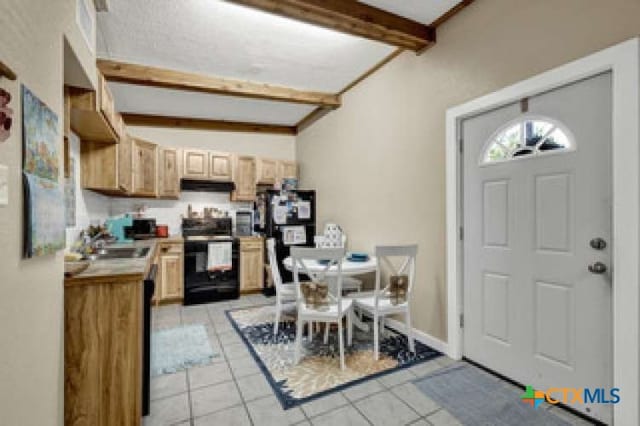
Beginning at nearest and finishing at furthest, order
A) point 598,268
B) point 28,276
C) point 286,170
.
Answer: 1. point 28,276
2. point 598,268
3. point 286,170

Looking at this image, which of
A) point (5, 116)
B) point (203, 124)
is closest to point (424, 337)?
point (5, 116)

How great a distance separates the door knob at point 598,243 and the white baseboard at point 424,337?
4.33 ft

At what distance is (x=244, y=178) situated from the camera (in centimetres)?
484

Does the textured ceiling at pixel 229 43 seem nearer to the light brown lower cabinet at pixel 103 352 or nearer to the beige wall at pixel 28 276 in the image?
the beige wall at pixel 28 276

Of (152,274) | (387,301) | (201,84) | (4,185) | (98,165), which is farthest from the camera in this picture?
(201,84)

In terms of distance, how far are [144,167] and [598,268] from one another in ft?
15.2

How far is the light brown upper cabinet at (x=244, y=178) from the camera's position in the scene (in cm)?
477

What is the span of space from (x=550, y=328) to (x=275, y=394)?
1.82 metres

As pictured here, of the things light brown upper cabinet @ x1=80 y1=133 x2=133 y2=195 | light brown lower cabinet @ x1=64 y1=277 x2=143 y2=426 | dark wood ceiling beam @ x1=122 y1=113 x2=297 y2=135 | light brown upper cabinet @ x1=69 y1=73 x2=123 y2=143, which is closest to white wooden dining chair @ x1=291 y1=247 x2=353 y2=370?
light brown lower cabinet @ x1=64 y1=277 x2=143 y2=426

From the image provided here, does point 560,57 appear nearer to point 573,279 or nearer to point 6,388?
point 573,279

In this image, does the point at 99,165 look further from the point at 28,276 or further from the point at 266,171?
the point at 266,171

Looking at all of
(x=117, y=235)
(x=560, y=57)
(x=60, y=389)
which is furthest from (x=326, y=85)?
(x=60, y=389)

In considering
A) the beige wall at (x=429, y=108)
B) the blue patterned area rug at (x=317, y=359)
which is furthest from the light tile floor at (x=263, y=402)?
the beige wall at (x=429, y=108)

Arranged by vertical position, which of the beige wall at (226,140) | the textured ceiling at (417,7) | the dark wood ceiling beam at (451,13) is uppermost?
the textured ceiling at (417,7)
